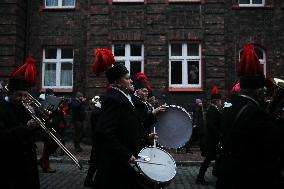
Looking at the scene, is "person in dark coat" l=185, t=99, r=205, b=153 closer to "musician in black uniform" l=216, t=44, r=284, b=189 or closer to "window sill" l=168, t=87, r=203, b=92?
"window sill" l=168, t=87, r=203, b=92

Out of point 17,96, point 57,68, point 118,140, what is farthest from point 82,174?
point 57,68

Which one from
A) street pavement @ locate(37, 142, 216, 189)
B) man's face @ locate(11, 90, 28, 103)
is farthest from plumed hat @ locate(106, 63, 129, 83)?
street pavement @ locate(37, 142, 216, 189)

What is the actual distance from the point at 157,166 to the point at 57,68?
1584cm

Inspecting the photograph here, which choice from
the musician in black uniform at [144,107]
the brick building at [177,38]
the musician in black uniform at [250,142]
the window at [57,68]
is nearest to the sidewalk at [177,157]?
the brick building at [177,38]

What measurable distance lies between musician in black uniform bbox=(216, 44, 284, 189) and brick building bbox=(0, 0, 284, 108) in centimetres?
1411

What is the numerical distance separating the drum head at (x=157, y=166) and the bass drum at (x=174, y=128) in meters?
1.28

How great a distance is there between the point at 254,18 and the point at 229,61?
7.00ft

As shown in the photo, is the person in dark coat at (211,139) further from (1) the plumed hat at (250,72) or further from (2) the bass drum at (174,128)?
(1) the plumed hat at (250,72)

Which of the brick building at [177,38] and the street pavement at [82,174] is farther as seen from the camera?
the brick building at [177,38]

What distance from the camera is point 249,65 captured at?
492cm

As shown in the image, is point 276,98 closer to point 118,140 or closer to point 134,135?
point 134,135

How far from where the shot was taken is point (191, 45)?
63.5ft

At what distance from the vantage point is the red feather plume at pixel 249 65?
4871mm

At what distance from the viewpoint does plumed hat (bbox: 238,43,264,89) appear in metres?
4.74
